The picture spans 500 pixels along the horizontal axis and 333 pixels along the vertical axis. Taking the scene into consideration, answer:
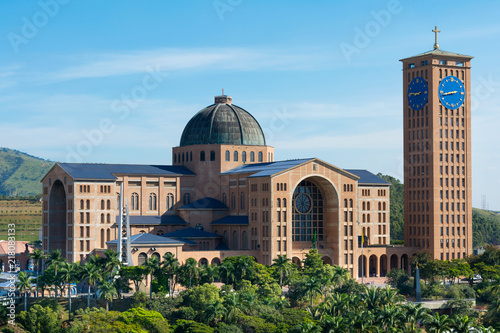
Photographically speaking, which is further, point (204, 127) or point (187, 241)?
point (204, 127)

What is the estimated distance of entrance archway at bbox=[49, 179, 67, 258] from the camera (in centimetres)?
13350

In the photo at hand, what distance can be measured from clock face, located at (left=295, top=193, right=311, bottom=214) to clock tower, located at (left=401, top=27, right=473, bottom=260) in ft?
61.0

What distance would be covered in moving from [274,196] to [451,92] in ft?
117

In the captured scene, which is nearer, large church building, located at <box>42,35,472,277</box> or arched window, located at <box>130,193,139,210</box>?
large church building, located at <box>42,35,472,277</box>

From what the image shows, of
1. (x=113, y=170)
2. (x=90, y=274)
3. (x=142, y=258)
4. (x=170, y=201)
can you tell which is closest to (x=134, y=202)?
(x=113, y=170)

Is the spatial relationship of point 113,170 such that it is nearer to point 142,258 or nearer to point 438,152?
point 142,258

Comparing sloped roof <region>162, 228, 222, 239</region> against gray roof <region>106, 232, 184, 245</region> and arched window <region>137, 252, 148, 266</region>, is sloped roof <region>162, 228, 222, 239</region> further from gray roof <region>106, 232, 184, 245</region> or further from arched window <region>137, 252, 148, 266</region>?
arched window <region>137, 252, 148, 266</region>

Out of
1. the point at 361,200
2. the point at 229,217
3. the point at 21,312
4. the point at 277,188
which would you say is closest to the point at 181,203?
the point at 229,217

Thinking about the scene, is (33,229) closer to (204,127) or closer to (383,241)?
(204,127)

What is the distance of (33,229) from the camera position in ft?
635

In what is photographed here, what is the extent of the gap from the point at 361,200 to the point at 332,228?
39.5ft

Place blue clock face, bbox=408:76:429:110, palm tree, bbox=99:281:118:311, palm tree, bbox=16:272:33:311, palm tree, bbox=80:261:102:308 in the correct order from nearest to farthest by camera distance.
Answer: palm tree, bbox=99:281:118:311 < palm tree, bbox=80:261:102:308 < palm tree, bbox=16:272:33:311 < blue clock face, bbox=408:76:429:110

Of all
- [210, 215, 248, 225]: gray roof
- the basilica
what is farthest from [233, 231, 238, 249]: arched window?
[210, 215, 248, 225]: gray roof

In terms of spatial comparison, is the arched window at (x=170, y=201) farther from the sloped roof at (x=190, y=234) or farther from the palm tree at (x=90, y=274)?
the palm tree at (x=90, y=274)
